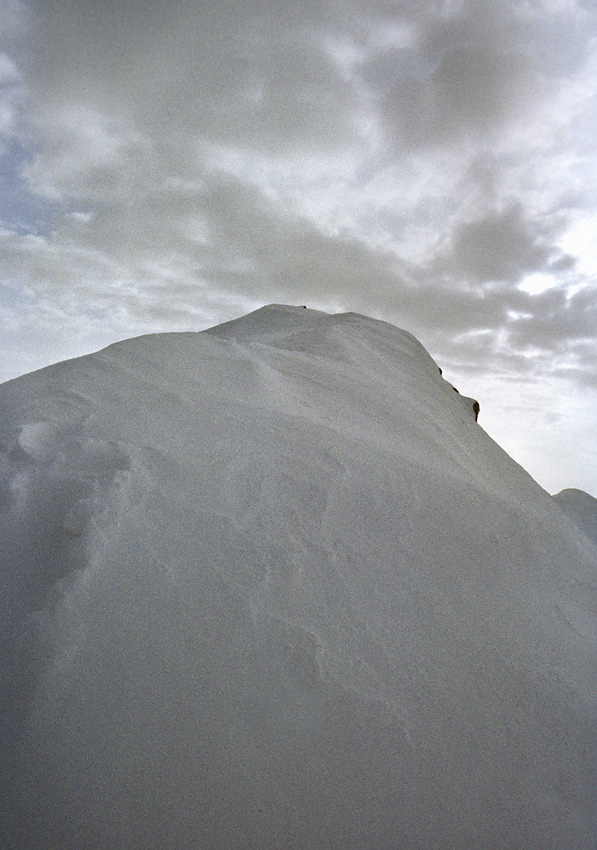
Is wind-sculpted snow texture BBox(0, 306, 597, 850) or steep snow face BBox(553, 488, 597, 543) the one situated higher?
steep snow face BBox(553, 488, 597, 543)

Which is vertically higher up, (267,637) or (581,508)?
(581,508)

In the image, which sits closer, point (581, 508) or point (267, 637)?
point (267, 637)

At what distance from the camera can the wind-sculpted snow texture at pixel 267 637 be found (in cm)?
160

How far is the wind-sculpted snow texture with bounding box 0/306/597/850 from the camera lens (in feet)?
5.24

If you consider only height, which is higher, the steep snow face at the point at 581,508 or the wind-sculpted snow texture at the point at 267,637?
the steep snow face at the point at 581,508

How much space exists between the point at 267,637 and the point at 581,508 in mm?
5410

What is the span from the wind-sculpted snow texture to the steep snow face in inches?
120

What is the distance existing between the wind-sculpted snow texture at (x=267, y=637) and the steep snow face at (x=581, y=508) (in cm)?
304

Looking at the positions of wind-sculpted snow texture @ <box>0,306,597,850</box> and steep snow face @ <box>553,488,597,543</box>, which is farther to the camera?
steep snow face @ <box>553,488,597,543</box>

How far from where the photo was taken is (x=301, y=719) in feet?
5.74

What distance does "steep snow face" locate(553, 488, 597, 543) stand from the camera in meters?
5.90

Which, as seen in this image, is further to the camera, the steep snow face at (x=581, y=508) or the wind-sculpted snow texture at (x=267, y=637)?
the steep snow face at (x=581, y=508)

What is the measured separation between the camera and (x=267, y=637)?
1.91m

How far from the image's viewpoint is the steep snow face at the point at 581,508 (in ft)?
19.3
